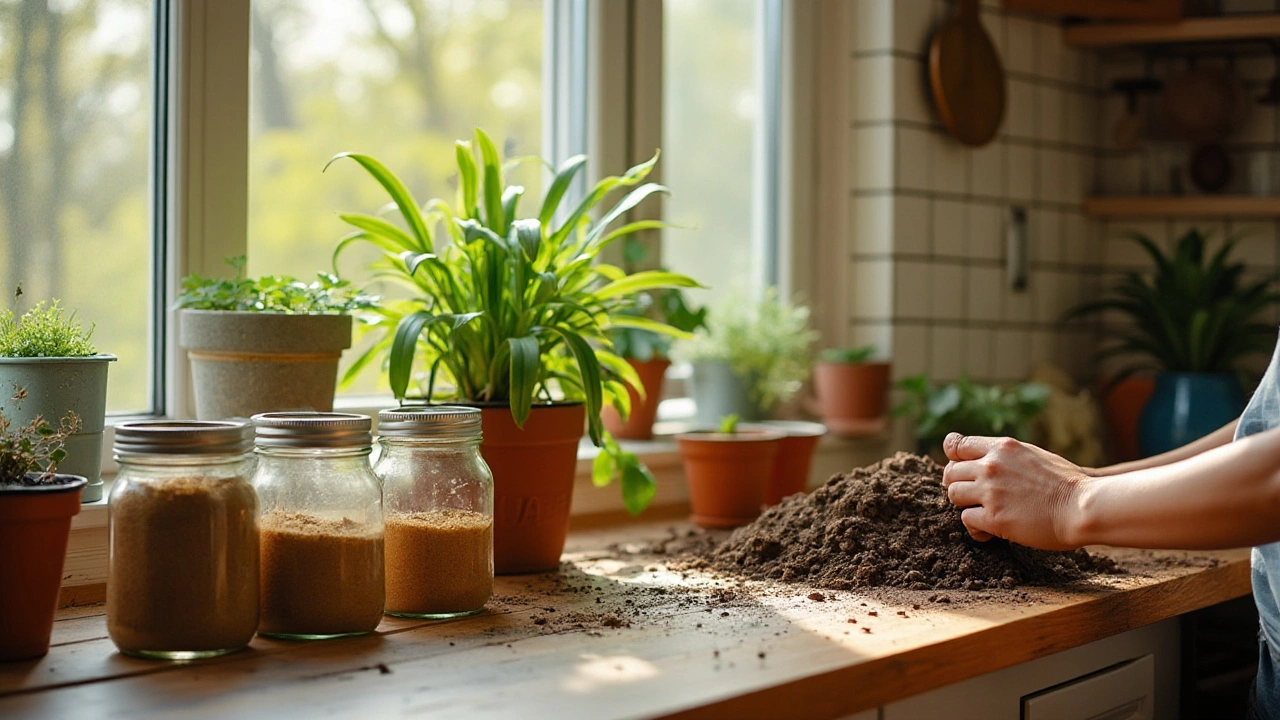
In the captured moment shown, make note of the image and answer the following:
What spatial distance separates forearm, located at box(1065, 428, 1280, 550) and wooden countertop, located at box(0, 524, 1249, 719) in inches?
4.4

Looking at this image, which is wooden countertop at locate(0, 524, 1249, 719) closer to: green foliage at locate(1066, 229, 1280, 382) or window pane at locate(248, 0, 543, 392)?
window pane at locate(248, 0, 543, 392)

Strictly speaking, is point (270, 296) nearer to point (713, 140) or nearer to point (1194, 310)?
point (713, 140)

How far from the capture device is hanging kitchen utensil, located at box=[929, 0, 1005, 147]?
8.37ft

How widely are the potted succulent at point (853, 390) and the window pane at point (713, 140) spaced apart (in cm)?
23

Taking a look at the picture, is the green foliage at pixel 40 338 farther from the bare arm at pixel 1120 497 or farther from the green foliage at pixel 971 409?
the green foliage at pixel 971 409

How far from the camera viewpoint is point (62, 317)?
1563 mm

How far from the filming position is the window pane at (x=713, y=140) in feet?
7.80

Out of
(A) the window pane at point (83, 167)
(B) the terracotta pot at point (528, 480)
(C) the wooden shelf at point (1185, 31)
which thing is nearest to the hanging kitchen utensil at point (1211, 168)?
(C) the wooden shelf at point (1185, 31)

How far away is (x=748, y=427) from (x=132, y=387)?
96 cm

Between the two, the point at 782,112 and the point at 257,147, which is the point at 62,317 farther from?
the point at 782,112

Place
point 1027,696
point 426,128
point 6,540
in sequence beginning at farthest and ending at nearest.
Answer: point 426,128 → point 1027,696 → point 6,540

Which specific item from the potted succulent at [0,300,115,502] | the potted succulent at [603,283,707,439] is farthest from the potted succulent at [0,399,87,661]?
the potted succulent at [603,283,707,439]

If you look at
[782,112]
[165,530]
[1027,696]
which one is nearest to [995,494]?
[1027,696]

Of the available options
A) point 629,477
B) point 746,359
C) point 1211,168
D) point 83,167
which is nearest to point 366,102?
point 83,167
